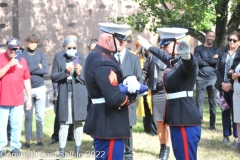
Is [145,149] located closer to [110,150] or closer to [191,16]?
[110,150]

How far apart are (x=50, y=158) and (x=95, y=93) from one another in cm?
328

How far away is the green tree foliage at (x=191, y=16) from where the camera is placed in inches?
522

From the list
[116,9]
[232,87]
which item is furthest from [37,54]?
[116,9]

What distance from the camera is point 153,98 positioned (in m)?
8.21

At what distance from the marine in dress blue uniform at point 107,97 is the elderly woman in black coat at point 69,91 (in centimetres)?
281

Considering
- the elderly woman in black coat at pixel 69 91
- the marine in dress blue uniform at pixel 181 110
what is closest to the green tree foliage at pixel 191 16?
the elderly woman in black coat at pixel 69 91

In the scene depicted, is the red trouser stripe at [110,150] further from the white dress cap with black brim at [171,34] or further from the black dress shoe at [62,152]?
the black dress shoe at [62,152]

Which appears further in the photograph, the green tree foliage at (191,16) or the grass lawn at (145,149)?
the green tree foliage at (191,16)

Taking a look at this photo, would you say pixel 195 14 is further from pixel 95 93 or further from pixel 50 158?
pixel 95 93

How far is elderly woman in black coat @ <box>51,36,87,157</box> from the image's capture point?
7.93 m

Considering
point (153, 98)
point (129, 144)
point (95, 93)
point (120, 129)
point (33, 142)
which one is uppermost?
point (95, 93)

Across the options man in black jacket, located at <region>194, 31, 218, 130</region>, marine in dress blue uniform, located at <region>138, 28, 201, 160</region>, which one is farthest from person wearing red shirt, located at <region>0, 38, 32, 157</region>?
man in black jacket, located at <region>194, 31, 218, 130</region>

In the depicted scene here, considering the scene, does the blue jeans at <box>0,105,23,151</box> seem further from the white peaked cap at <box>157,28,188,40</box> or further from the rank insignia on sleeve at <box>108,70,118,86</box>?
the rank insignia on sleeve at <box>108,70,118,86</box>

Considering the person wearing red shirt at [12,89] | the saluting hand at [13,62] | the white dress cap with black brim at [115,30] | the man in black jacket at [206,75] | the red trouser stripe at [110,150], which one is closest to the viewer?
the red trouser stripe at [110,150]
